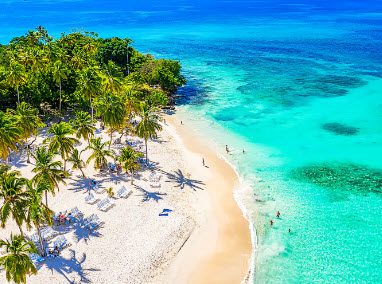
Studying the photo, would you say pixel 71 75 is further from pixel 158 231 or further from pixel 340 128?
pixel 340 128

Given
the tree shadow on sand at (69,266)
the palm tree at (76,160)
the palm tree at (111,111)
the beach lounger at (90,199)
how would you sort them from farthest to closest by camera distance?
1. the palm tree at (111,111)
2. the palm tree at (76,160)
3. the beach lounger at (90,199)
4. the tree shadow on sand at (69,266)

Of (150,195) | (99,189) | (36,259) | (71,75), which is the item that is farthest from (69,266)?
(71,75)

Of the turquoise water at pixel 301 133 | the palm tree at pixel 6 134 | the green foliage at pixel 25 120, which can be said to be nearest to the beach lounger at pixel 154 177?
the turquoise water at pixel 301 133

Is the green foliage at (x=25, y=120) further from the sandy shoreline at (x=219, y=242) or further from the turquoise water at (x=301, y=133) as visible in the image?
the turquoise water at (x=301, y=133)

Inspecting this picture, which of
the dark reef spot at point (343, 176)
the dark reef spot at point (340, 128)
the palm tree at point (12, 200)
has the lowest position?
the dark reef spot at point (343, 176)

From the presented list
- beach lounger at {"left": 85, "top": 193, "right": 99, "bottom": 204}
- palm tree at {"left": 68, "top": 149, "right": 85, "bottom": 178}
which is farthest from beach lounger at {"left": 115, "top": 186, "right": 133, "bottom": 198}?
palm tree at {"left": 68, "top": 149, "right": 85, "bottom": 178}

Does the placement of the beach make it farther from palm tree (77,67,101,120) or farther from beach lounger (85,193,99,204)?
palm tree (77,67,101,120)
